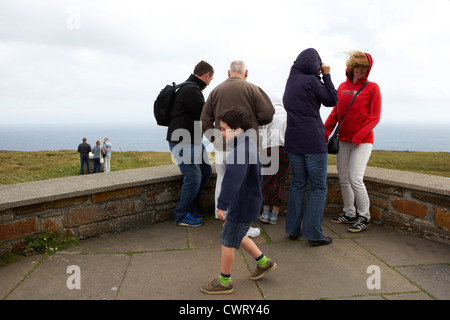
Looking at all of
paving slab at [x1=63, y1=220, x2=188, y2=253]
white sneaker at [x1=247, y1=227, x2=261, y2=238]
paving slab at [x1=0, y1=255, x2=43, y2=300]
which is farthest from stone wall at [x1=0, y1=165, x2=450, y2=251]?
white sneaker at [x1=247, y1=227, x2=261, y2=238]

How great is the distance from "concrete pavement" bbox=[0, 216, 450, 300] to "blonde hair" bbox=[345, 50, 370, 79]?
74.5 inches

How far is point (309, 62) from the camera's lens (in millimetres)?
3160

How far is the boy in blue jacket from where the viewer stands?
85.1 inches

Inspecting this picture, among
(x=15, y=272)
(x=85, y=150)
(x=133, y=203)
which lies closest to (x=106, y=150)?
(x=85, y=150)

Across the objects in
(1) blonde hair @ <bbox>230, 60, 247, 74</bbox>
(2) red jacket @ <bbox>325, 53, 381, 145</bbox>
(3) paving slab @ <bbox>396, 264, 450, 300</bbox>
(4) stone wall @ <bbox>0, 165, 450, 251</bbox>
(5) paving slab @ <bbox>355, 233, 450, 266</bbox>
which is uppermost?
(1) blonde hair @ <bbox>230, 60, 247, 74</bbox>

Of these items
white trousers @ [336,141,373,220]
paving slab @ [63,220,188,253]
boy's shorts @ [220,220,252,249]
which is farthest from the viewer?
white trousers @ [336,141,373,220]

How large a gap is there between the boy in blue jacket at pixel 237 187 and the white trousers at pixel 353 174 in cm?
175

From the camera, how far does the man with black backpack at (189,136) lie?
144 inches

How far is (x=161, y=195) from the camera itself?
400cm

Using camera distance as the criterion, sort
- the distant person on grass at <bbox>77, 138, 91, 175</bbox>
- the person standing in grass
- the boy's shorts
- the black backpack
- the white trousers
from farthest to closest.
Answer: the distant person on grass at <bbox>77, 138, 91, 175</bbox>
the person standing in grass
the black backpack
the white trousers
the boy's shorts

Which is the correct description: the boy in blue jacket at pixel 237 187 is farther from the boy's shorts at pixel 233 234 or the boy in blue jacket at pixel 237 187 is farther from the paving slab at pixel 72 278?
the paving slab at pixel 72 278

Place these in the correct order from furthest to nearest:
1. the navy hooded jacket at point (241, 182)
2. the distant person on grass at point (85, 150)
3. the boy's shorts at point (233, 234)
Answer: the distant person on grass at point (85, 150) → the boy's shorts at point (233, 234) → the navy hooded jacket at point (241, 182)

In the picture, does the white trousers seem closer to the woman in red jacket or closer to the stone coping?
the woman in red jacket

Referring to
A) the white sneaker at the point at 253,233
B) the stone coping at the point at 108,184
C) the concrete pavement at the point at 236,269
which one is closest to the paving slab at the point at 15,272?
the concrete pavement at the point at 236,269
